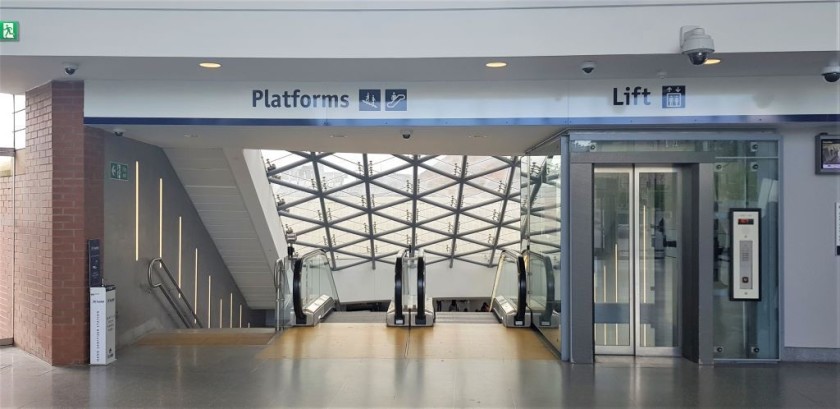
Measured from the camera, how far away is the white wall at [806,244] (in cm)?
759

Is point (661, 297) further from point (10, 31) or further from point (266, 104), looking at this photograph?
point (10, 31)

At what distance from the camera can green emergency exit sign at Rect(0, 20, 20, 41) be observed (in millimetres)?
6176

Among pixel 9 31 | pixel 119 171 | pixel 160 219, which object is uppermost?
pixel 9 31

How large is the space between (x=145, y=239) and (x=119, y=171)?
4.76ft

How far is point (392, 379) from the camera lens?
6.69 metres

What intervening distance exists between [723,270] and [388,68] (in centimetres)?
466

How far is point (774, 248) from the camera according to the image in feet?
24.9

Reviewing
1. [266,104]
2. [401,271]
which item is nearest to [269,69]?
[266,104]

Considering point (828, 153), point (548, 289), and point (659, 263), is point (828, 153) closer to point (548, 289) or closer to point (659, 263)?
point (659, 263)

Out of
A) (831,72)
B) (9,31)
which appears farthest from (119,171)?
(831,72)

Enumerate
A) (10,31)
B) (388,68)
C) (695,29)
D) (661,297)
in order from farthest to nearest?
(661,297)
(388,68)
(10,31)
(695,29)

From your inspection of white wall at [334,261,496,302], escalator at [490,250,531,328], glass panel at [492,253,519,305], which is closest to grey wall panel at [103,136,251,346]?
escalator at [490,250,531,328]

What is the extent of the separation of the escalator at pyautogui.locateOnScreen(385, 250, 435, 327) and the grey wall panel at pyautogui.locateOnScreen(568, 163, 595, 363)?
10.3ft

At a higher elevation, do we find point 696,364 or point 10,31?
point 10,31
